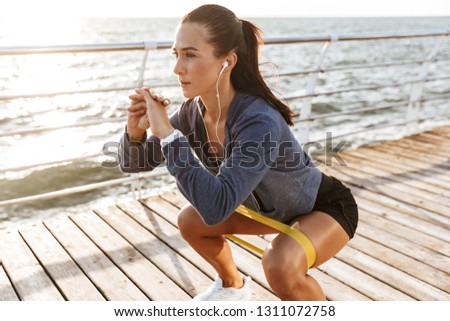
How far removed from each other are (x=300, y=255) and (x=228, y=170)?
414 mm

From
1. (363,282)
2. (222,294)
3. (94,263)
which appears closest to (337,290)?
(363,282)

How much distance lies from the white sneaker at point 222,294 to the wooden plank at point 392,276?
2.30ft

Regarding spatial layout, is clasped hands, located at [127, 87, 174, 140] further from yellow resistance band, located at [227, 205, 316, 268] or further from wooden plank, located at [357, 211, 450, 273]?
wooden plank, located at [357, 211, 450, 273]

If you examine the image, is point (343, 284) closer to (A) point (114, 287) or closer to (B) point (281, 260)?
(B) point (281, 260)

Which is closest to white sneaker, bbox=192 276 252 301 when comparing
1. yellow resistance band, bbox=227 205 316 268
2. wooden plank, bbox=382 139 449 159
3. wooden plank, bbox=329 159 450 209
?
yellow resistance band, bbox=227 205 316 268

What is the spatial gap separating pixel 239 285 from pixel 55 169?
6.50m

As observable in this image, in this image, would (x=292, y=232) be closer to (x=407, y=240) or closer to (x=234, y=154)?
(x=234, y=154)

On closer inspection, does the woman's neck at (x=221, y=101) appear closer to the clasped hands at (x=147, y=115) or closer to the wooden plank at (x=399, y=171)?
the clasped hands at (x=147, y=115)

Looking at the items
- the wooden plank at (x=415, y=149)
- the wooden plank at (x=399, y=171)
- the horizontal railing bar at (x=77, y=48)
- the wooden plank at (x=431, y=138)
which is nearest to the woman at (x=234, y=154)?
the horizontal railing bar at (x=77, y=48)

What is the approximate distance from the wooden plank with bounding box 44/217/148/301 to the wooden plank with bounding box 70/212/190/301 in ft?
0.11

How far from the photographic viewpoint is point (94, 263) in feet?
8.21

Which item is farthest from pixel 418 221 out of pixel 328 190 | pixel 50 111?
pixel 50 111

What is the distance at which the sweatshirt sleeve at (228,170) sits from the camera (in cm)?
147

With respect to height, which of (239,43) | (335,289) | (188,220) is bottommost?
(335,289)
